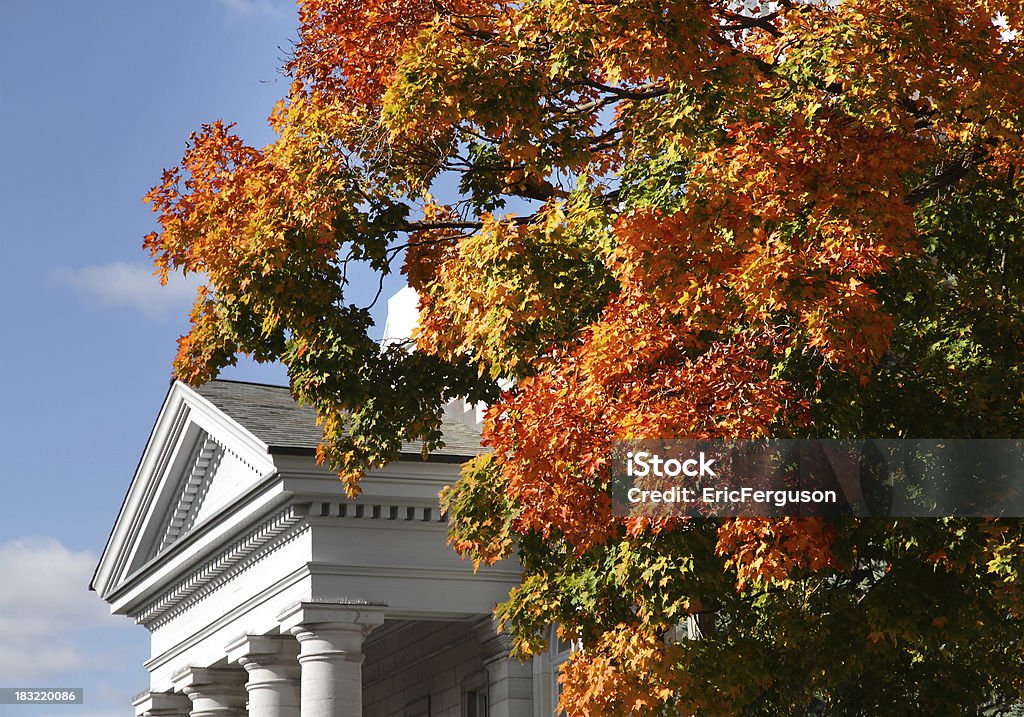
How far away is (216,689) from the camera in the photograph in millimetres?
24391

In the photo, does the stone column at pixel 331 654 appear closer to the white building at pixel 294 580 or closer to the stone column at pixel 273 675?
the white building at pixel 294 580

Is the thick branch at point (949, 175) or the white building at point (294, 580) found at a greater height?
the thick branch at point (949, 175)

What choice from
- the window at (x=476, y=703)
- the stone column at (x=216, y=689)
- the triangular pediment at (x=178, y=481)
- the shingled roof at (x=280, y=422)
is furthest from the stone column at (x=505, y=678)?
the stone column at (x=216, y=689)

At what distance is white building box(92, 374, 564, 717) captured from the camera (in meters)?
20.2

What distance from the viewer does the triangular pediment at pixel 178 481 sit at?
23.2 m

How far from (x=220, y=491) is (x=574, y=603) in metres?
12.3

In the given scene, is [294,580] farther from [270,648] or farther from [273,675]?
[273,675]

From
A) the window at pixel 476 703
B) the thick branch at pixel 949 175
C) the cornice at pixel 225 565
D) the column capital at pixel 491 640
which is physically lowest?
the window at pixel 476 703

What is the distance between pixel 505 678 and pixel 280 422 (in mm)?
4718

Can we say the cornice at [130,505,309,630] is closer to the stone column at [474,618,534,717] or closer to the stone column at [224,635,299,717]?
the stone column at [224,635,299,717]

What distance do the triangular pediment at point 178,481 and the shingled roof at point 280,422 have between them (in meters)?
0.33

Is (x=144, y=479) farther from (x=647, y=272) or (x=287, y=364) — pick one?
(x=647, y=272)

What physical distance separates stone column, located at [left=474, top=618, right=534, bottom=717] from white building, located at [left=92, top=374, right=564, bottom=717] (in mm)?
26

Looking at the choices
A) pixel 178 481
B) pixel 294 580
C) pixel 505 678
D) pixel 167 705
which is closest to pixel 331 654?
pixel 294 580
